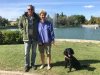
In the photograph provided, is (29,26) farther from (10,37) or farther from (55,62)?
(10,37)

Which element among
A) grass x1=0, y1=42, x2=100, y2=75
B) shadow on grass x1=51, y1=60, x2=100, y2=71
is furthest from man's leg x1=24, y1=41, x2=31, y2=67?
shadow on grass x1=51, y1=60, x2=100, y2=71

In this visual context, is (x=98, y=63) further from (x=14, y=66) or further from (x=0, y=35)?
(x=0, y=35)

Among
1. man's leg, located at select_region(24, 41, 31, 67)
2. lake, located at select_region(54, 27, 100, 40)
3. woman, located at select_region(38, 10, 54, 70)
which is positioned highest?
woman, located at select_region(38, 10, 54, 70)

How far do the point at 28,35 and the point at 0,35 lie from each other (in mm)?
10585

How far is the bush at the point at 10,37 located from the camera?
806 inches

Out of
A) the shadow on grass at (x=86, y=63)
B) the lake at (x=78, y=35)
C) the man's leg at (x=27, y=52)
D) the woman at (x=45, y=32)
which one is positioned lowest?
the lake at (x=78, y=35)

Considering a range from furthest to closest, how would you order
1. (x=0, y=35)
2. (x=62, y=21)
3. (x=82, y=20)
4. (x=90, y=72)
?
1. (x=82, y=20)
2. (x=62, y=21)
3. (x=0, y=35)
4. (x=90, y=72)

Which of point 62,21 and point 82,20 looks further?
point 82,20

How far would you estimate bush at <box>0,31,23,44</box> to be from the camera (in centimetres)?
2047

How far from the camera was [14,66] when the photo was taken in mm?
11086

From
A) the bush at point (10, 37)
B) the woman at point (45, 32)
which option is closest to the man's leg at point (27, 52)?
the woman at point (45, 32)

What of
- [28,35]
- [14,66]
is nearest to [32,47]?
[28,35]

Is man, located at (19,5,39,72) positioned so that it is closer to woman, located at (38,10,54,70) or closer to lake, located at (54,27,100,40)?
woman, located at (38,10,54,70)

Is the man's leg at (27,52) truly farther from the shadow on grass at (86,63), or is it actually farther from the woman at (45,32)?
the shadow on grass at (86,63)
